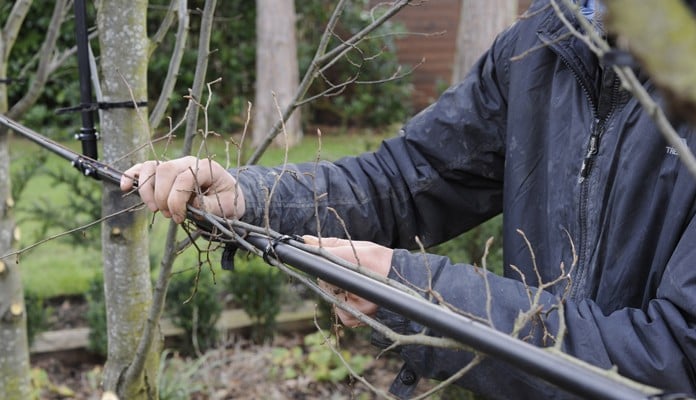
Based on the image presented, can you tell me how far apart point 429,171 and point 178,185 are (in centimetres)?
83

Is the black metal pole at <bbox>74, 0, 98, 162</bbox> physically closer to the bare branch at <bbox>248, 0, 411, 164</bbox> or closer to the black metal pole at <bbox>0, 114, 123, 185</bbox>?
the black metal pole at <bbox>0, 114, 123, 185</bbox>

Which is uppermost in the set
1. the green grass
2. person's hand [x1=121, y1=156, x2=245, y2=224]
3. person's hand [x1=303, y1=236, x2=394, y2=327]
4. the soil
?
person's hand [x1=121, y1=156, x2=245, y2=224]

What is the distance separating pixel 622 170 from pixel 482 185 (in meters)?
0.68

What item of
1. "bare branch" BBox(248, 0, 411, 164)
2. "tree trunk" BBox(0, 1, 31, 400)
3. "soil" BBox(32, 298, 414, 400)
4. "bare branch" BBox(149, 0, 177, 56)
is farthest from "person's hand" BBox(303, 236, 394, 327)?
"soil" BBox(32, 298, 414, 400)

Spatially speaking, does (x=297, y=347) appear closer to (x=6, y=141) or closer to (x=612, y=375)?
(x=6, y=141)

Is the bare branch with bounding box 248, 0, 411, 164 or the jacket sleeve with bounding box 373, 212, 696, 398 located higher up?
the bare branch with bounding box 248, 0, 411, 164

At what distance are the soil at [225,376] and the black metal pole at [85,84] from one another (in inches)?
78.0

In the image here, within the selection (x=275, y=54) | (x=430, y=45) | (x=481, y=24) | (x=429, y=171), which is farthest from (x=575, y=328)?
(x=430, y=45)

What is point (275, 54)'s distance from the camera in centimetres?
Answer: 1199

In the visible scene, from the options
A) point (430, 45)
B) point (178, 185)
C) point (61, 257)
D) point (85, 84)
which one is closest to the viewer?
point (178, 185)

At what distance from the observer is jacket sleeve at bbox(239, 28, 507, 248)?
2.23 meters

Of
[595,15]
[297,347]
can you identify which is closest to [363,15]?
[297,347]

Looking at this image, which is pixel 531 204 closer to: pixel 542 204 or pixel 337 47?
pixel 542 204

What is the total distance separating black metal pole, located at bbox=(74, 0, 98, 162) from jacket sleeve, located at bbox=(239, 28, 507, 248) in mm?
736
